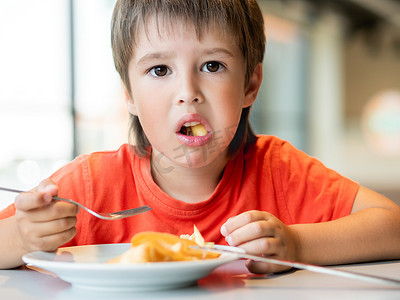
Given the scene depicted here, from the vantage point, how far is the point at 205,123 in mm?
970

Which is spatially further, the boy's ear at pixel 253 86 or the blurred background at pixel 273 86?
the blurred background at pixel 273 86

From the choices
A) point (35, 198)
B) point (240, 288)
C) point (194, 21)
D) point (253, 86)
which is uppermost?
point (194, 21)

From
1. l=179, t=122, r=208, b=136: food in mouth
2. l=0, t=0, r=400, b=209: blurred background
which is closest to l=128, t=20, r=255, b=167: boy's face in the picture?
l=179, t=122, r=208, b=136: food in mouth

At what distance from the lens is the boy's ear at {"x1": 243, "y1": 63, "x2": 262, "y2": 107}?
3.89 ft

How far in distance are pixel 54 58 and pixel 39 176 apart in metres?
0.91

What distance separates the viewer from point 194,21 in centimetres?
97

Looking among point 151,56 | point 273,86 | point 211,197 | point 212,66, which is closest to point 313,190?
point 211,197

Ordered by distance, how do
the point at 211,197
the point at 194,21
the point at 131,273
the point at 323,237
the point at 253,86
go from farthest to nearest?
the point at 253,86, the point at 211,197, the point at 194,21, the point at 323,237, the point at 131,273

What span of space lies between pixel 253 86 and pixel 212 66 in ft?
0.76

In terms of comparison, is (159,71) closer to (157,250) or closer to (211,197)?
(211,197)

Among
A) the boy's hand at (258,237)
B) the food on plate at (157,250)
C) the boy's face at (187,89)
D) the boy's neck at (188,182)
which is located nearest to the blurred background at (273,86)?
the boy's neck at (188,182)

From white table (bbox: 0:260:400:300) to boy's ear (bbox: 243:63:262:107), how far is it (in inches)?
20.9

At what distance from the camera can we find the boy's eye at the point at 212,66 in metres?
0.98

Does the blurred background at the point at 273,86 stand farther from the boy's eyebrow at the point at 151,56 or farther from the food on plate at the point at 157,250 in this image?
the food on plate at the point at 157,250
